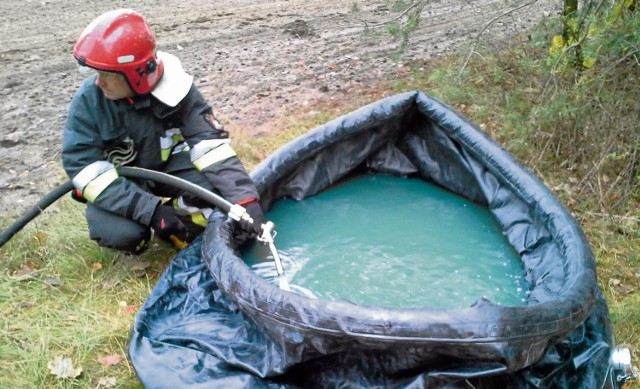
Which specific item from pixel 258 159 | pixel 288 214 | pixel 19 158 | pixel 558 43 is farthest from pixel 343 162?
pixel 19 158

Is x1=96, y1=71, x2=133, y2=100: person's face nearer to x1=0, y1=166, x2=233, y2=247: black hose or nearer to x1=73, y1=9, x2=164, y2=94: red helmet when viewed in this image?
x1=73, y1=9, x2=164, y2=94: red helmet

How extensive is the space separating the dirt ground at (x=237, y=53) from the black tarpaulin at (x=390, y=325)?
1.35 meters

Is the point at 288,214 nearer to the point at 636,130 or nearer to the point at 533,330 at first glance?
the point at 533,330

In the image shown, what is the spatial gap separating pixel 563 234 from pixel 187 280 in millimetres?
1429

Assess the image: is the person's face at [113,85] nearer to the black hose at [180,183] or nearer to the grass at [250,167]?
the black hose at [180,183]

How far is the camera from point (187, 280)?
2.60m

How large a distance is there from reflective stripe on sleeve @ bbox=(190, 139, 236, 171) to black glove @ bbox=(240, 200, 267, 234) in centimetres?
24

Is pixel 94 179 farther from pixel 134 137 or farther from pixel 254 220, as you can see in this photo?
pixel 254 220

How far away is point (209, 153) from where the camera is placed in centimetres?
279

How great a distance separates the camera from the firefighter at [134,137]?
8.36 ft

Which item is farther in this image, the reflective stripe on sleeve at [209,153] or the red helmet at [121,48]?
the reflective stripe on sleeve at [209,153]

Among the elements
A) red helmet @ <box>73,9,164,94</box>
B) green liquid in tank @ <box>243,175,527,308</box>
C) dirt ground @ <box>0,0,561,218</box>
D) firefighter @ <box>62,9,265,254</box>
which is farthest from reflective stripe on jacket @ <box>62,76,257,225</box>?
dirt ground @ <box>0,0,561,218</box>

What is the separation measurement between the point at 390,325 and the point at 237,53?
14.4ft

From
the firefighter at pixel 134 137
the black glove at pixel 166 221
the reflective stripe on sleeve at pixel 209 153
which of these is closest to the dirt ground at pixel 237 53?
the firefighter at pixel 134 137
